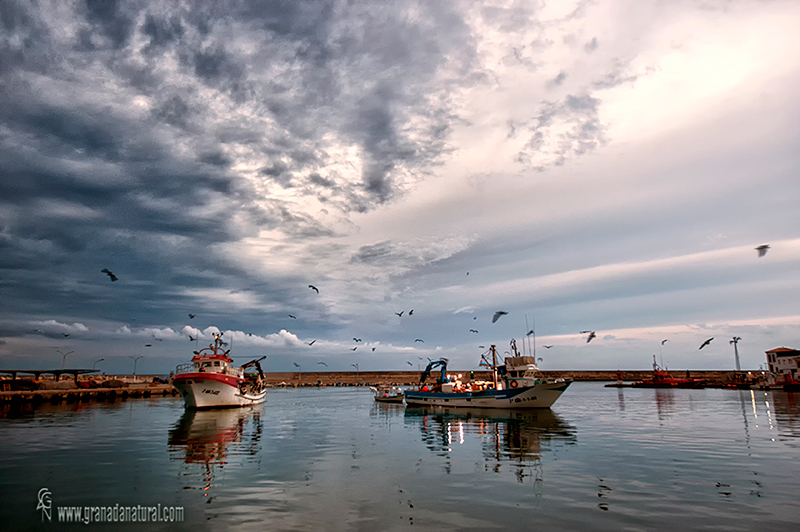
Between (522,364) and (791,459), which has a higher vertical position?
(522,364)

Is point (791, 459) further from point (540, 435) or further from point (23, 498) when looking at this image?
point (23, 498)

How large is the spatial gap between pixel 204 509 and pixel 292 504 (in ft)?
9.64

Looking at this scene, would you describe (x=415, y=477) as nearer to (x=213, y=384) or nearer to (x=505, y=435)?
(x=505, y=435)

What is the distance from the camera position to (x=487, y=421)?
44.3 m

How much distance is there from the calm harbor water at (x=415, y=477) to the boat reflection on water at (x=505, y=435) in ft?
0.73

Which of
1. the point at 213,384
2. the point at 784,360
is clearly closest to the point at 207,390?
the point at 213,384

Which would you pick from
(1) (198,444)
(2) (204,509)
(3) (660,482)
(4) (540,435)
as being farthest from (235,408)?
(3) (660,482)

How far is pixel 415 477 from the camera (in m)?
19.4

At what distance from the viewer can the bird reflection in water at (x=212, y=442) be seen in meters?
22.6

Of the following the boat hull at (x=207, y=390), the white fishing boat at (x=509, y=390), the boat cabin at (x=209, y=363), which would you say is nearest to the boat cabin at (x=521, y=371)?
the white fishing boat at (x=509, y=390)

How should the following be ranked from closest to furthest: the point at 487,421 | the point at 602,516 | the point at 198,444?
the point at 602,516, the point at 198,444, the point at 487,421

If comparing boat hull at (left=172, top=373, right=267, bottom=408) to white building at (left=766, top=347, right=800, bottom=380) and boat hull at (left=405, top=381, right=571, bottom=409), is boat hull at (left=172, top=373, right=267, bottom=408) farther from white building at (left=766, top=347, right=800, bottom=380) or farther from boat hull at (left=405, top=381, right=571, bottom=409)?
white building at (left=766, top=347, right=800, bottom=380)

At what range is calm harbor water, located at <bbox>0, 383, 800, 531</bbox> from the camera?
13539 mm

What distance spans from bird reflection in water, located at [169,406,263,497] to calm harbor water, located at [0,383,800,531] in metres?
0.22
